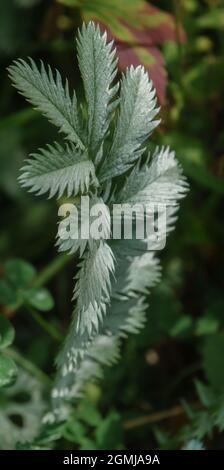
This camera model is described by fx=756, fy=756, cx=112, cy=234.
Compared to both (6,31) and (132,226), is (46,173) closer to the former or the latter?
(132,226)

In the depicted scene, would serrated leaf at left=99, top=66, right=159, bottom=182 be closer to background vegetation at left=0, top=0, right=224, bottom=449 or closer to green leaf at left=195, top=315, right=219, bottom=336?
background vegetation at left=0, top=0, right=224, bottom=449

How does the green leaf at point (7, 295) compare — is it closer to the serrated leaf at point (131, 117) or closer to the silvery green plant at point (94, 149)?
the silvery green plant at point (94, 149)

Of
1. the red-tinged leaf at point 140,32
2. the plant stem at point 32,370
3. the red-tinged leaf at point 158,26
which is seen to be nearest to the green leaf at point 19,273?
the plant stem at point 32,370

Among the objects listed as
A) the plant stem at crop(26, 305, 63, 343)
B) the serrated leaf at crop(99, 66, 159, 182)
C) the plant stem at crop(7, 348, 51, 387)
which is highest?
the serrated leaf at crop(99, 66, 159, 182)

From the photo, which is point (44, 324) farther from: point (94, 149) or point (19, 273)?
point (94, 149)

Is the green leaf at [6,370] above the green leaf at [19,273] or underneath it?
underneath

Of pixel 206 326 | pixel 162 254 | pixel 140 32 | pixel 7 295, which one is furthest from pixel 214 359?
pixel 140 32

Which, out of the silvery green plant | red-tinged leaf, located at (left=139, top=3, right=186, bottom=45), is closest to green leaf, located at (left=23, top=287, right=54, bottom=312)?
the silvery green plant
